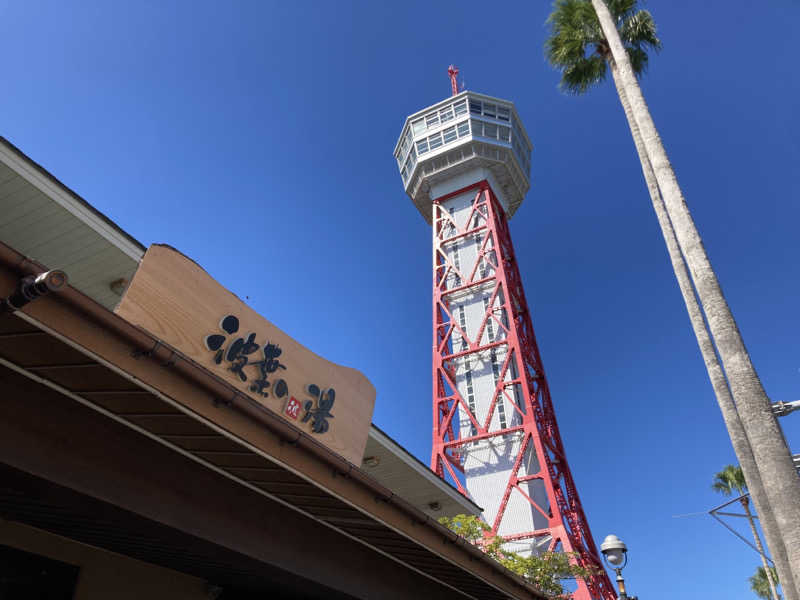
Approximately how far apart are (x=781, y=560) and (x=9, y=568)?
404 inches

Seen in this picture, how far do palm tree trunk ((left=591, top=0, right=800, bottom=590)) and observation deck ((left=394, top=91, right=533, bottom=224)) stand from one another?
3979 cm

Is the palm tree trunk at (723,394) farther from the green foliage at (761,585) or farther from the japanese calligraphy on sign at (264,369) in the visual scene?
the green foliage at (761,585)

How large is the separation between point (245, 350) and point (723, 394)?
8.76 meters

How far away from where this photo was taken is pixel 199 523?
6.01 meters

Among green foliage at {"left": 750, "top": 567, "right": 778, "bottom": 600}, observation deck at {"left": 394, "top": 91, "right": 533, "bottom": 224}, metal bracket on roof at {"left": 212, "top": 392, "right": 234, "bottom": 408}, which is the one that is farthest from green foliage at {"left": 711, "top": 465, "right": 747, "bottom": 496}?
metal bracket on roof at {"left": 212, "top": 392, "right": 234, "bottom": 408}

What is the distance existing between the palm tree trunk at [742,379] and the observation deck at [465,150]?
131 ft

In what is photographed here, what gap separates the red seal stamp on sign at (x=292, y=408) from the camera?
7.19 meters

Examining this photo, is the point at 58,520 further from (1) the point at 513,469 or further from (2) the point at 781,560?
(1) the point at 513,469

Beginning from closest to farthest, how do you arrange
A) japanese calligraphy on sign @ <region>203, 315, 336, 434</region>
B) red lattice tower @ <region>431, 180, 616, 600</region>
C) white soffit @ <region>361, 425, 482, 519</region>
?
1. japanese calligraphy on sign @ <region>203, 315, 336, 434</region>
2. white soffit @ <region>361, 425, 482, 519</region>
3. red lattice tower @ <region>431, 180, 616, 600</region>

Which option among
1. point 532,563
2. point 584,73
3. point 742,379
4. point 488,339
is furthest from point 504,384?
point 742,379

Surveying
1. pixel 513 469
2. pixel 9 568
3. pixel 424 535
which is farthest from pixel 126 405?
pixel 513 469

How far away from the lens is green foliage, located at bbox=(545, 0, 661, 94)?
677 inches

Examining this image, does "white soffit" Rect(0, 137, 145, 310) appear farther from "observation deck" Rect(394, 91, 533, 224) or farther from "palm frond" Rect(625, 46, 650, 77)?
"observation deck" Rect(394, 91, 533, 224)

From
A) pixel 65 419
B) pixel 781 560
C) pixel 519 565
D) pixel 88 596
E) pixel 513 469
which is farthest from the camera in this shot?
pixel 513 469
